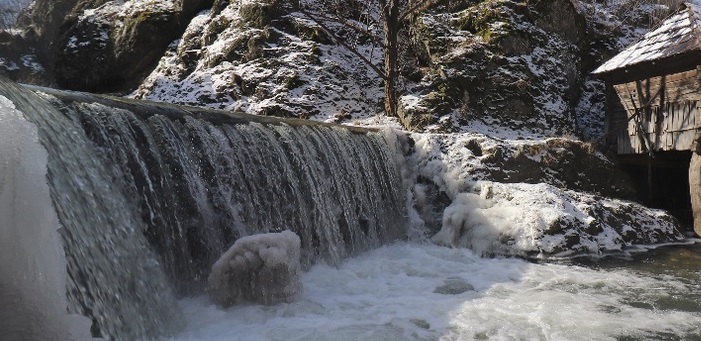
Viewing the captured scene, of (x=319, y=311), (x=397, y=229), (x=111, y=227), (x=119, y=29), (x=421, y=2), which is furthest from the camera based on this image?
(x=119, y=29)

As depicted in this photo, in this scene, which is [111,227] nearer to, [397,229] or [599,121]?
[397,229]

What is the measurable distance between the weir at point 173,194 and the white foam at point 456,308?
593 mm

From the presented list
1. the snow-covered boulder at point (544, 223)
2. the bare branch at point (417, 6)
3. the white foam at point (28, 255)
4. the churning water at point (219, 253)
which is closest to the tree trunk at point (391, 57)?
the bare branch at point (417, 6)

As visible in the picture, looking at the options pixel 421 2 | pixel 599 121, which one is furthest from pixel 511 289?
pixel 599 121

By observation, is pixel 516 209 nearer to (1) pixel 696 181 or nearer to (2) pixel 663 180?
(1) pixel 696 181

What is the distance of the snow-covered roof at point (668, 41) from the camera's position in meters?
9.27

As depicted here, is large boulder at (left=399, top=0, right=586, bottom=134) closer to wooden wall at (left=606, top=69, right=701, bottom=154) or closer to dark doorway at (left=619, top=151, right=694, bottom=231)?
wooden wall at (left=606, top=69, right=701, bottom=154)

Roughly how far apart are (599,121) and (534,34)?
9.02 feet

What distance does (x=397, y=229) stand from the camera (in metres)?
9.05

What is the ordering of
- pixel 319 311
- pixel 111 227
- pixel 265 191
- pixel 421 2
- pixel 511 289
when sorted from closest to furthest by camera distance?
pixel 111 227 < pixel 319 311 < pixel 511 289 < pixel 265 191 < pixel 421 2

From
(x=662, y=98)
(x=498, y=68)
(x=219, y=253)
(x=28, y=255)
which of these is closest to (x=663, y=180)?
(x=662, y=98)

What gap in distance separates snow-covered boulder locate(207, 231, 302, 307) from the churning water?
120 millimetres

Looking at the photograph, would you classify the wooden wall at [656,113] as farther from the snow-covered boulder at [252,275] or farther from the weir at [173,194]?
the snow-covered boulder at [252,275]

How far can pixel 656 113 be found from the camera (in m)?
10.1
